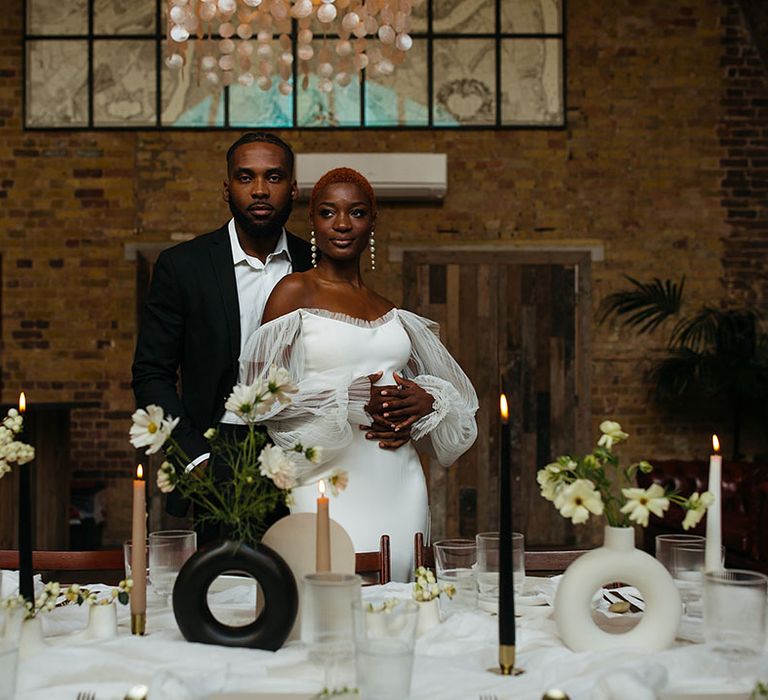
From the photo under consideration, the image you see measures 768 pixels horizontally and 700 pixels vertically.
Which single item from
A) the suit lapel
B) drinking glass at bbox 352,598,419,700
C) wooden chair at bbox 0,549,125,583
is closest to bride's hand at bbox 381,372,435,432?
the suit lapel

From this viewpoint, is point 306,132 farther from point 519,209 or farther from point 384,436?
point 384,436

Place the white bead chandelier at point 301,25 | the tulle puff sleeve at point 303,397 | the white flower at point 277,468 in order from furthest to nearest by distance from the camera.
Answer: the white bead chandelier at point 301,25 → the tulle puff sleeve at point 303,397 → the white flower at point 277,468

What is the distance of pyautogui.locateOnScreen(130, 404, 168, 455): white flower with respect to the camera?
1.42 m

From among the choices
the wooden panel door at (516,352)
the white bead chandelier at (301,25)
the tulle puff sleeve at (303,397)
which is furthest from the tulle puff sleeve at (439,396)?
the wooden panel door at (516,352)

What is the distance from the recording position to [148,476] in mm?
6773

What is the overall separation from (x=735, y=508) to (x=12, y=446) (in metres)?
4.67

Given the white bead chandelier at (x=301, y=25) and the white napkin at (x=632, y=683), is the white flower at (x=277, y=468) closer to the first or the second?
the white napkin at (x=632, y=683)

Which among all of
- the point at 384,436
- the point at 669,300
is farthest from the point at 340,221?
the point at 669,300

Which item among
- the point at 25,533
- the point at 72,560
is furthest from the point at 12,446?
the point at 72,560

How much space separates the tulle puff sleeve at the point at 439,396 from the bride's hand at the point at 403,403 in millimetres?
49

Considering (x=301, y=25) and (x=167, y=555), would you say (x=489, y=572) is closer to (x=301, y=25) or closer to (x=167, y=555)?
(x=167, y=555)

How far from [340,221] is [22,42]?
530 centimetres

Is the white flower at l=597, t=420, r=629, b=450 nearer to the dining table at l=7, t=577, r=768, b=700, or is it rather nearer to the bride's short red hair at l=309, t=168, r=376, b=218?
the dining table at l=7, t=577, r=768, b=700

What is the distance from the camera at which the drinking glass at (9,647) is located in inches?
47.2
